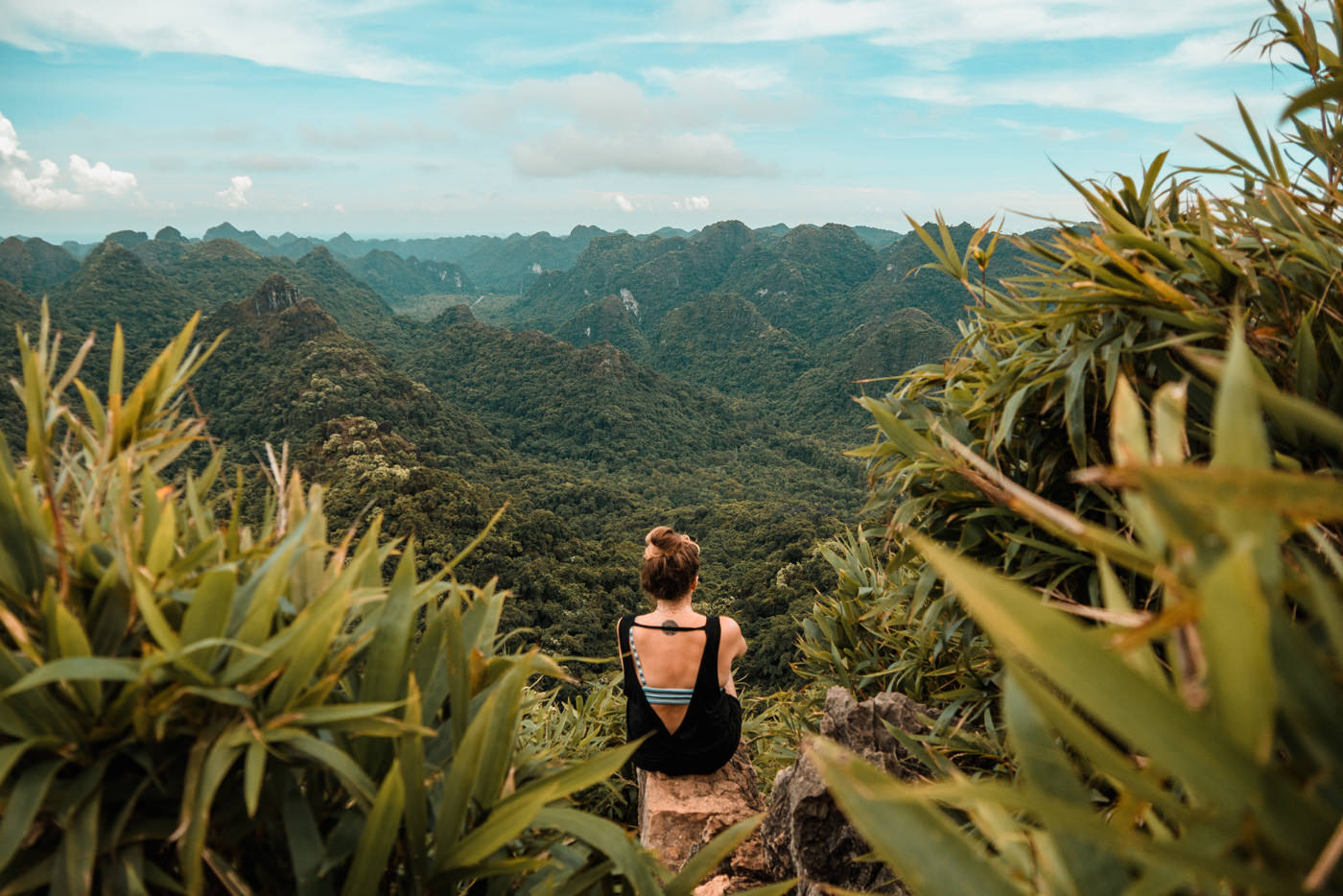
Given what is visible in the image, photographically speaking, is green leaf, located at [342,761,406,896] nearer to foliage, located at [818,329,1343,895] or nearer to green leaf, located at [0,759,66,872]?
green leaf, located at [0,759,66,872]

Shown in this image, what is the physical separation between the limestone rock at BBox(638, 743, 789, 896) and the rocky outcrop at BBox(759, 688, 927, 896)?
111 mm

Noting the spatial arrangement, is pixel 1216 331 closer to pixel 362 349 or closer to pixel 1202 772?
pixel 1202 772

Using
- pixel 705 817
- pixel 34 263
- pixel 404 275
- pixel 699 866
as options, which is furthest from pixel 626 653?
pixel 404 275

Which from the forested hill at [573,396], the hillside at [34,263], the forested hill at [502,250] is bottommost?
the forested hill at [573,396]

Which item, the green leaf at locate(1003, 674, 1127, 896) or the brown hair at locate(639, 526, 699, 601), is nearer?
the green leaf at locate(1003, 674, 1127, 896)

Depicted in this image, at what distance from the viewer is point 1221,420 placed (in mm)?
410

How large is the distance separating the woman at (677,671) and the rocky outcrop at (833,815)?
320mm

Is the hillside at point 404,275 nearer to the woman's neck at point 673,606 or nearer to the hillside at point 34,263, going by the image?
the hillside at point 34,263

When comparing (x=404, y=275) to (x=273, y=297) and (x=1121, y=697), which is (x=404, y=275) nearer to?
(x=273, y=297)

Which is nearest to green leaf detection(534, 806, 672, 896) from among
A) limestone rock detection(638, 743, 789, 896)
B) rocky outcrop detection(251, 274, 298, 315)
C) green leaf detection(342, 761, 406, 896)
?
green leaf detection(342, 761, 406, 896)

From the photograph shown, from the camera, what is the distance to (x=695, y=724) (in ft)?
7.79

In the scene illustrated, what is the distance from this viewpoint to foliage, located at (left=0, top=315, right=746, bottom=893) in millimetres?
654

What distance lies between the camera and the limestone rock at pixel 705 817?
2.17m

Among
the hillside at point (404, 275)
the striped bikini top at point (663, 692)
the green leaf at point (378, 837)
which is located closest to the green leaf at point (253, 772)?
the green leaf at point (378, 837)
